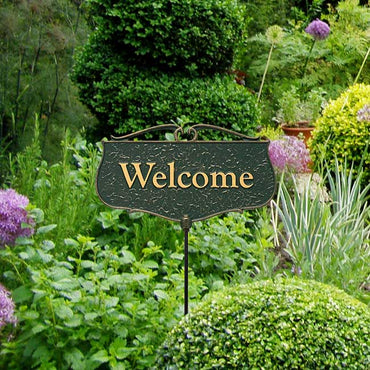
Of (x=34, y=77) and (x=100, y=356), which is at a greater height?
(x=100, y=356)

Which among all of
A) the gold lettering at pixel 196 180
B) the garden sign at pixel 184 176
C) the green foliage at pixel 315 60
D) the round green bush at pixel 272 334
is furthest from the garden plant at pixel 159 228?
the green foliage at pixel 315 60

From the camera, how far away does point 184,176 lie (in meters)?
2.42

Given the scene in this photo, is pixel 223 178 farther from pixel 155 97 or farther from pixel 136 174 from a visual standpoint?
pixel 155 97

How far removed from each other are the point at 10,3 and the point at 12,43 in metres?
0.40

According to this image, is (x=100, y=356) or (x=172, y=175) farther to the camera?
(x=172, y=175)

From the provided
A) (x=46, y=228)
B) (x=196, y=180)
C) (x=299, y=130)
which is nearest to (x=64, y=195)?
(x=46, y=228)

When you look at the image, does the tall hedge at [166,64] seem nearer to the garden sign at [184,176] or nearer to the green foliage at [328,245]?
the green foliage at [328,245]

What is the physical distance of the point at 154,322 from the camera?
231cm

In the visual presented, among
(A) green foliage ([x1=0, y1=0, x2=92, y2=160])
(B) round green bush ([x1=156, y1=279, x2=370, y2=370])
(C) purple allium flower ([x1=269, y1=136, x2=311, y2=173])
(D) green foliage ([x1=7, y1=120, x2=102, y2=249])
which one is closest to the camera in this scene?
(B) round green bush ([x1=156, y1=279, x2=370, y2=370])

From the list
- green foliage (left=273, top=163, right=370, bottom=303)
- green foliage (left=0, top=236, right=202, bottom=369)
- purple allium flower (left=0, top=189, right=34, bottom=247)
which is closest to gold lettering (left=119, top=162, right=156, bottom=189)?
green foliage (left=0, top=236, right=202, bottom=369)

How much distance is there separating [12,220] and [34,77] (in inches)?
129

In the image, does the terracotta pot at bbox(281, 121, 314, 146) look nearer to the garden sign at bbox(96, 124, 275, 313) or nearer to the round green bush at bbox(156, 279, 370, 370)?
the garden sign at bbox(96, 124, 275, 313)

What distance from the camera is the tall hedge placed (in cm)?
458

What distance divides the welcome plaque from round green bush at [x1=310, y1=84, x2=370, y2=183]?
7.15ft
